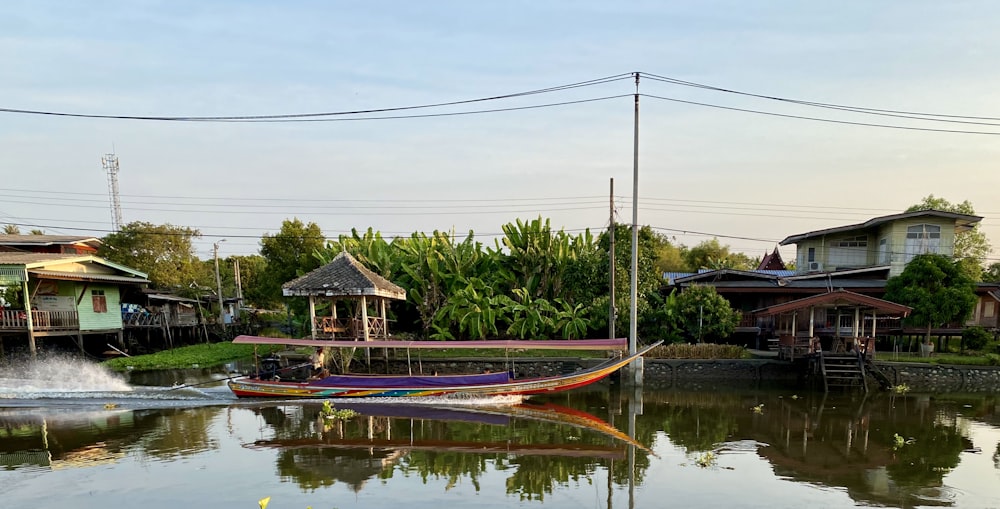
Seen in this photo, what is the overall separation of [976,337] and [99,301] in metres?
38.9

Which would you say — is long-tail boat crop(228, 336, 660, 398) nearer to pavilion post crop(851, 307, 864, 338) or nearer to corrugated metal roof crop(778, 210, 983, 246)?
pavilion post crop(851, 307, 864, 338)

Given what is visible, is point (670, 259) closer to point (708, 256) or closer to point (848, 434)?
point (708, 256)

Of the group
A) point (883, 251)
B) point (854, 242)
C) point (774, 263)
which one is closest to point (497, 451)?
point (883, 251)

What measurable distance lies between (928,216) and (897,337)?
5.97 meters

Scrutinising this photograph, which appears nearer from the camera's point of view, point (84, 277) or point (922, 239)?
point (84, 277)

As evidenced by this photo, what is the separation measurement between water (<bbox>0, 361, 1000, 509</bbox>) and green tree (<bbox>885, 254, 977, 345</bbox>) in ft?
13.2

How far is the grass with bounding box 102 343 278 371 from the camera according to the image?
22.4 meters

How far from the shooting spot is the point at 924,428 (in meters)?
13.4

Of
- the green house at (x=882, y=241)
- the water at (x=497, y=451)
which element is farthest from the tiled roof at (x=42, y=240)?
the green house at (x=882, y=241)

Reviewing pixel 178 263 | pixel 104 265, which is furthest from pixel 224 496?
pixel 178 263

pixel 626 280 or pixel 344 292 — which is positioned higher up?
pixel 344 292

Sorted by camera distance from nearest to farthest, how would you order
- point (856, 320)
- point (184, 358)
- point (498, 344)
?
point (498, 344), point (856, 320), point (184, 358)

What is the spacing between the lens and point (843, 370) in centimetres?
1850

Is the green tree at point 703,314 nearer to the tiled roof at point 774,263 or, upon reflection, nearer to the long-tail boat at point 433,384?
the long-tail boat at point 433,384
